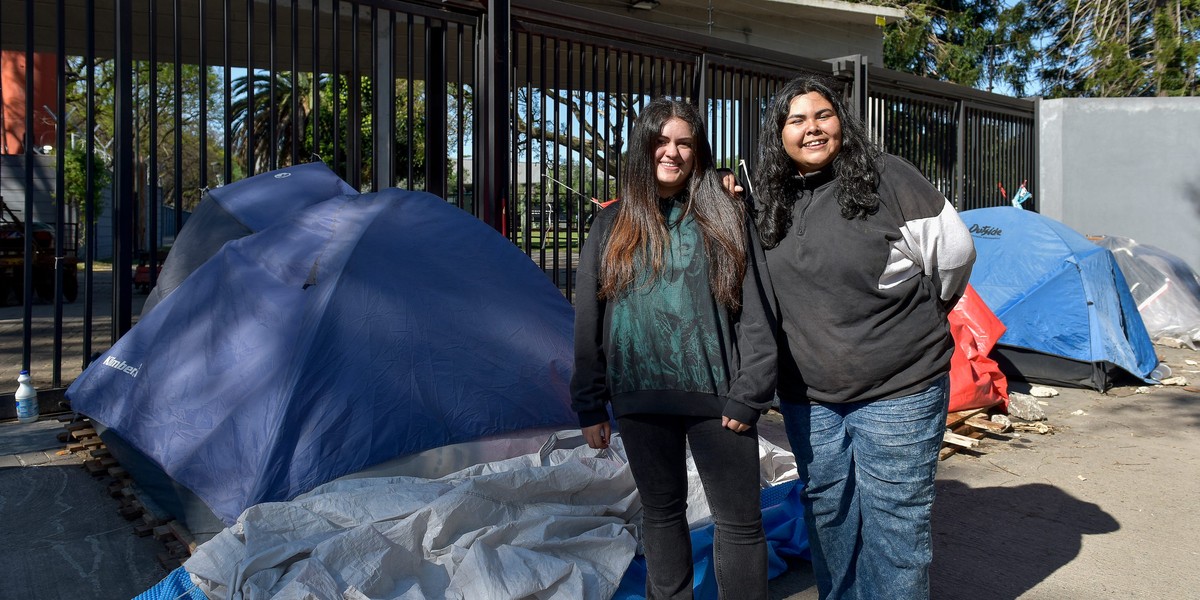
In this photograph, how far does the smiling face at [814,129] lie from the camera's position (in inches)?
104

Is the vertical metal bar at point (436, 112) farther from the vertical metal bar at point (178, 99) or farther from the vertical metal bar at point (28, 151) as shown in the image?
the vertical metal bar at point (28, 151)

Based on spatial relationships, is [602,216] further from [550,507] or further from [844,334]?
[550,507]

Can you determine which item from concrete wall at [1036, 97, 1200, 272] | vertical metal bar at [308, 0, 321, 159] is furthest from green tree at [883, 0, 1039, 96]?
vertical metal bar at [308, 0, 321, 159]

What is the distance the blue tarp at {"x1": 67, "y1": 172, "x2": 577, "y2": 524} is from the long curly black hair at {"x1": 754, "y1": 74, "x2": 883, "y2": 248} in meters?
1.46

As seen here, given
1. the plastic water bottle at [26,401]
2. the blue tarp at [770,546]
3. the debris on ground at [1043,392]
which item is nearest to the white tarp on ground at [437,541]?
the blue tarp at [770,546]

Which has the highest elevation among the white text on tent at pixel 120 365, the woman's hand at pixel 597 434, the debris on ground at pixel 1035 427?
the white text on tent at pixel 120 365

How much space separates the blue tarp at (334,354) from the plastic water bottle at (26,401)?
860mm

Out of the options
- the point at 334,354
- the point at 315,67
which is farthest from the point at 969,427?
the point at 315,67

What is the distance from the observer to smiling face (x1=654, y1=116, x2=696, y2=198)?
260cm

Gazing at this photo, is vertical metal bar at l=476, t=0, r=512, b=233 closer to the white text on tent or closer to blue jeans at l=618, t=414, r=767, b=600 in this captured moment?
the white text on tent

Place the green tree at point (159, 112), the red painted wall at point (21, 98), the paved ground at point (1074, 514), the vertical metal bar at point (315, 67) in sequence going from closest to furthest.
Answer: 1. the paved ground at point (1074, 514)
2. the vertical metal bar at point (315, 67)
3. the green tree at point (159, 112)
4. the red painted wall at point (21, 98)

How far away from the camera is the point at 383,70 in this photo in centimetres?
648

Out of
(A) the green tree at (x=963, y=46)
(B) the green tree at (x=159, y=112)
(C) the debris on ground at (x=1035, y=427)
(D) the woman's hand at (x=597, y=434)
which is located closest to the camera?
(D) the woman's hand at (x=597, y=434)

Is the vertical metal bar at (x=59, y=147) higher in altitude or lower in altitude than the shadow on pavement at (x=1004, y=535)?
higher
